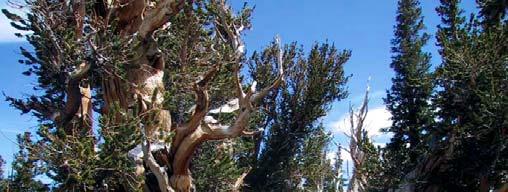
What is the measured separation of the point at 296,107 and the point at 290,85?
100 cm

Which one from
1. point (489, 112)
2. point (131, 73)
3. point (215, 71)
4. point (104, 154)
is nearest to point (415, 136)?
point (489, 112)

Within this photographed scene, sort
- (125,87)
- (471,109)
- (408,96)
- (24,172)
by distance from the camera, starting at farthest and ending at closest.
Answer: (408,96)
(471,109)
(125,87)
(24,172)

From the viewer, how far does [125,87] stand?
38.4 ft

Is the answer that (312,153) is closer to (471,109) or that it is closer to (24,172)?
(471,109)

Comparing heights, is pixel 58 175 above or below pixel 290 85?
below

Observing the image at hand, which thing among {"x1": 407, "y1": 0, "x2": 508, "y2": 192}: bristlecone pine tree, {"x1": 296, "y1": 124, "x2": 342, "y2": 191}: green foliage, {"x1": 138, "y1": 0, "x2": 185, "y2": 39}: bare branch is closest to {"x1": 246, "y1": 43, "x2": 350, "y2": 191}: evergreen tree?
{"x1": 296, "y1": 124, "x2": 342, "y2": 191}: green foliage

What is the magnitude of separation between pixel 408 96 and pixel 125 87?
10352 mm

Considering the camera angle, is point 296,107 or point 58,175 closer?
point 58,175

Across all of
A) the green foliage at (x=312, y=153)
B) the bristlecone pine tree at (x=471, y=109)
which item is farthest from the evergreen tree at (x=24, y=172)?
the green foliage at (x=312, y=153)

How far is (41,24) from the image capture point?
10148 mm

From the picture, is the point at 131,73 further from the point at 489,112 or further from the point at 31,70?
the point at 489,112

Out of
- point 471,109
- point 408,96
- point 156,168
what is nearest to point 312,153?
Answer: point 408,96

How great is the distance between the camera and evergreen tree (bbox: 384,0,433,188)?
16.7 meters

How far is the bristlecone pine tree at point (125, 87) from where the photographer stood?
9555 mm
